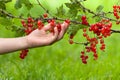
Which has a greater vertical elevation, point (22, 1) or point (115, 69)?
point (22, 1)

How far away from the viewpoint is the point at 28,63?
593 centimetres

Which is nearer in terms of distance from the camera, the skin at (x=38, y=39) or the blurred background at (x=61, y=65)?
the skin at (x=38, y=39)

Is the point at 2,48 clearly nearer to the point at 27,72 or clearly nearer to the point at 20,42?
the point at 20,42

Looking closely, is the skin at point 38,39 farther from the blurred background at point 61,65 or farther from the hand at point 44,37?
the blurred background at point 61,65

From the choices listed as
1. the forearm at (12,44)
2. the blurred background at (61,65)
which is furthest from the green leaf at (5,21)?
the blurred background at (61,65)

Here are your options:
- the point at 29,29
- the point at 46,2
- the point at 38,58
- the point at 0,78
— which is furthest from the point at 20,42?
the point at 46,2

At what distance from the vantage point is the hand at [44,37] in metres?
3.37

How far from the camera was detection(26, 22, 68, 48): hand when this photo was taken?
3.37m

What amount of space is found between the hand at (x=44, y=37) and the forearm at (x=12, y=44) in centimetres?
8

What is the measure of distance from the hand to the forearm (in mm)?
78

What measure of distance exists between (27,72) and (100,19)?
1671mm

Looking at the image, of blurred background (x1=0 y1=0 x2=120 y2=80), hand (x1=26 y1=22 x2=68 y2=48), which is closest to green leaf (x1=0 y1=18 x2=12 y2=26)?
hand (x1=26 y1=22 x2=68 y2=48)

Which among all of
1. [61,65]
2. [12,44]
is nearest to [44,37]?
[12,44]

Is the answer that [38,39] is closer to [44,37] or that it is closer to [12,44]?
[44,37]
